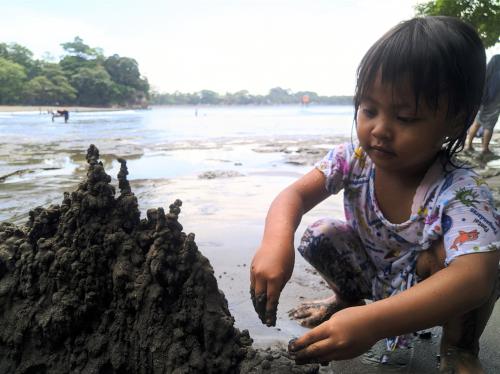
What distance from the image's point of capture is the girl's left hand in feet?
3.81

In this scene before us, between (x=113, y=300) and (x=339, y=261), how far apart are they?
0.91 m

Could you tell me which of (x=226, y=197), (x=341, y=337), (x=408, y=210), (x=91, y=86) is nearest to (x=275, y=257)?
(x=341, y=337)

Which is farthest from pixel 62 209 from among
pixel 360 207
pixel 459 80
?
pixel 459 80

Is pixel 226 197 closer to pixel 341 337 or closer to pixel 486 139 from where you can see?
pixel 341 337

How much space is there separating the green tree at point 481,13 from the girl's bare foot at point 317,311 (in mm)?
11976

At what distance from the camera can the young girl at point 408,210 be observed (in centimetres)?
123

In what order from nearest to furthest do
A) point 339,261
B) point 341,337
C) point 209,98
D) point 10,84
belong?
point 341,337 → point 339,261 → point 10,84 → point 209,98

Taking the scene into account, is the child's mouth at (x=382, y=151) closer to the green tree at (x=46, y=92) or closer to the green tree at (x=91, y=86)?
the green tree at (x=46, y=92)

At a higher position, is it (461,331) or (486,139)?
(486,139)

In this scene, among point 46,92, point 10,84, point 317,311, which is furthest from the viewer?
point 46,92

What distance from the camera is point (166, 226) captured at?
1.36m

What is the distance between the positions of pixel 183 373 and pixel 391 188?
980 mm

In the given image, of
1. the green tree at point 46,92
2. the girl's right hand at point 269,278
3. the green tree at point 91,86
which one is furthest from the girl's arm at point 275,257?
the green tree at point 91,86

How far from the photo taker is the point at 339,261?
1.86 metres
